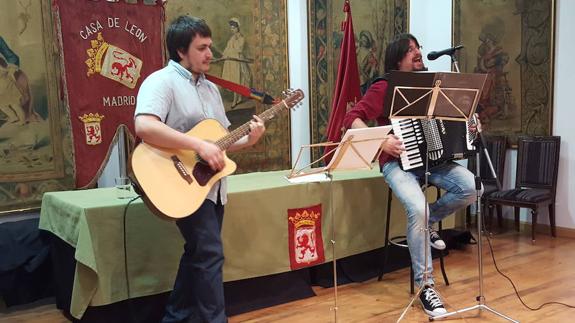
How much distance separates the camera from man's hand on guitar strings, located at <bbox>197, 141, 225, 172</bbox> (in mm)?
2236

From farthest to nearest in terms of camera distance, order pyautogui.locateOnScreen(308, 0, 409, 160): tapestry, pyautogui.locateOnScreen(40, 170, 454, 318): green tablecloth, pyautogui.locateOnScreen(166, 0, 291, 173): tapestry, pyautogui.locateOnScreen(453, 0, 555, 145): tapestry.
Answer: pyautogui.locateOnScreen(308, 0, 409, 160): tapestry, pyautogui.locateOnScreen(453, 0, 555, 145): tapestry, pyautogui.locateOnScreen(166, 0, 291, 173): tapestry, pyautogui.locateOnScreen(40, 170, 454, 318): green tablecloth

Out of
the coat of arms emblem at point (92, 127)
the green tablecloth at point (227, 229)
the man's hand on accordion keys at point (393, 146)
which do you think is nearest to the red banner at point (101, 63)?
the coat of arms emblem at point (92, 127)

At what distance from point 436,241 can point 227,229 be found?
1181mm

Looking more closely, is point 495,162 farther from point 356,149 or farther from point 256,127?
point 256,127

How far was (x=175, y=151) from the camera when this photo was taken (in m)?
2.29

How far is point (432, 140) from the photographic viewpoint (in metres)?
3.06

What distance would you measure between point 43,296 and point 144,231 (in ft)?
3.24

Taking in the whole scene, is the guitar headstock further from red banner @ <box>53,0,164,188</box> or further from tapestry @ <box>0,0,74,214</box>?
tapestry @ <box>0,0,74,214</box>

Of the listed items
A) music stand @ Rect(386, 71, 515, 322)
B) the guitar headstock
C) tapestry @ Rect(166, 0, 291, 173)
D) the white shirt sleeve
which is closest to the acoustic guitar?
the white shirt sleeve

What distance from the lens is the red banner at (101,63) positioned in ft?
10.7

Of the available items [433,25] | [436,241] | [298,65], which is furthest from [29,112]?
[433,25]

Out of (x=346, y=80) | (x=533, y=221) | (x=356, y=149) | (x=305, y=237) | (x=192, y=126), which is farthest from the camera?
(x=346, y=80)

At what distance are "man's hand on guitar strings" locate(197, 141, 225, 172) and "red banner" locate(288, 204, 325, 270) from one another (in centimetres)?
93

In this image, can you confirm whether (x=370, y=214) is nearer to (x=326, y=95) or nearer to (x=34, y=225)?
(x=326, y=95)
